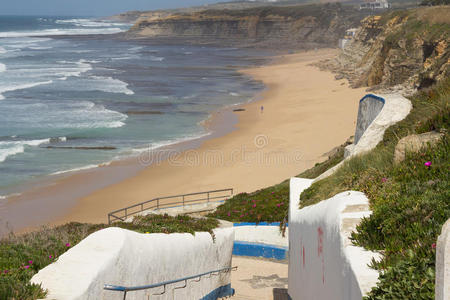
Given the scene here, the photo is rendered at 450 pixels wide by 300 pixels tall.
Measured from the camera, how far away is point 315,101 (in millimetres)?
48312

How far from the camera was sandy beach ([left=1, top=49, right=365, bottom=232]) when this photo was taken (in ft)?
82.2

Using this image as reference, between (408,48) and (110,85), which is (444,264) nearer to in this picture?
(408,48)

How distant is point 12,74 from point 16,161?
3902 centimetres

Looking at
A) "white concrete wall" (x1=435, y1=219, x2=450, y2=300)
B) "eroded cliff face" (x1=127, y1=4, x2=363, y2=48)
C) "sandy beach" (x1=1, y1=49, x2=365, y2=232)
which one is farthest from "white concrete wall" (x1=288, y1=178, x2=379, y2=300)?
"eroded cliff face" (x1=127, y1=4, x2=363, y2=48)

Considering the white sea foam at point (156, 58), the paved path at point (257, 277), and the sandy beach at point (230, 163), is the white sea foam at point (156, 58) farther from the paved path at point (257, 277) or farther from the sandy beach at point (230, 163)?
the paved path at point (257, 277)

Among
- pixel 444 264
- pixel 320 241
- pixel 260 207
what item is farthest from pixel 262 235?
pixel 444 264

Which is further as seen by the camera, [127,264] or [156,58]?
[156,58]

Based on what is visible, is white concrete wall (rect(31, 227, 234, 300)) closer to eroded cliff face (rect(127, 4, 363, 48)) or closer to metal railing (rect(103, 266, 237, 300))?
metal railing (rect(103, 266, 237, 300))

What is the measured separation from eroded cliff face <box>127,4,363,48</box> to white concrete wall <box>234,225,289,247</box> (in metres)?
105

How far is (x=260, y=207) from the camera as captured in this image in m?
17.3

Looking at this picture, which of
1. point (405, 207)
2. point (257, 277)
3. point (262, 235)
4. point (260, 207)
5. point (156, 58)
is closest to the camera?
point (405, 207)

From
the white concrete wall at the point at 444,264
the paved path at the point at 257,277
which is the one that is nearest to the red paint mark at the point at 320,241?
the white concrete wall at the point at 444,264

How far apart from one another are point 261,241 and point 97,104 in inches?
1383

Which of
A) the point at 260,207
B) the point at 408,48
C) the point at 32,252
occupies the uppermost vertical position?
the point at 408,48
